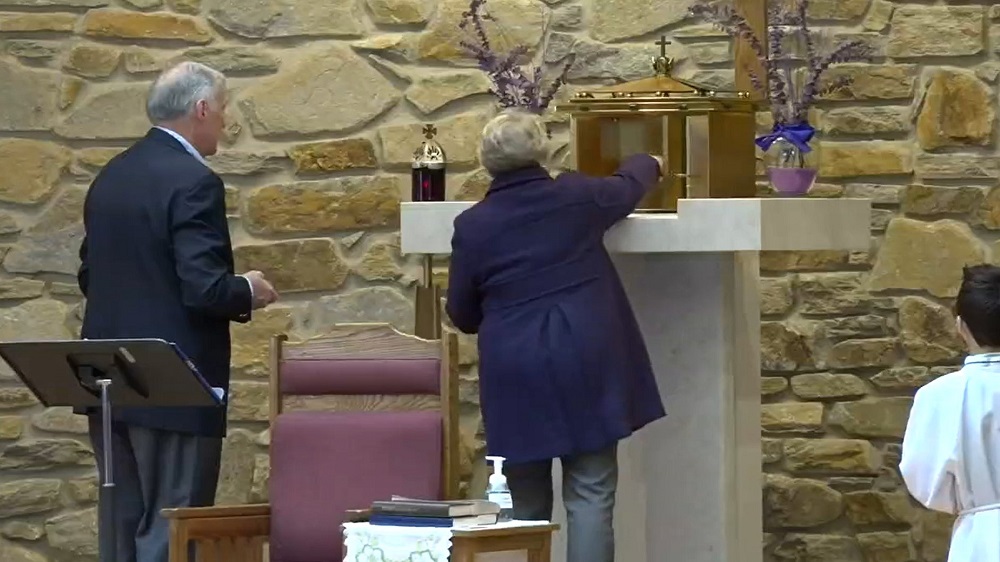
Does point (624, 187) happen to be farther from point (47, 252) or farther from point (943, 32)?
point (47, 252)

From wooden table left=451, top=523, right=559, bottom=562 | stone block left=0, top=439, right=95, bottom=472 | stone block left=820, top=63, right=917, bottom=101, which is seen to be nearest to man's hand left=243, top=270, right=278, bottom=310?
wooden table left=451, top=523, right=559, bottom=562

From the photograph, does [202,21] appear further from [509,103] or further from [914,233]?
[914,233]

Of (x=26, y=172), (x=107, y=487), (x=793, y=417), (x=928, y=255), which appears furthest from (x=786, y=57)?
(x=26, y=172)

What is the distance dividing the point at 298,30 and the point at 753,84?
144 centimetres

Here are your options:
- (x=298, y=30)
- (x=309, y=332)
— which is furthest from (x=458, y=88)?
A: (x=309, y=332)

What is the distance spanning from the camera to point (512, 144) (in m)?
3.92

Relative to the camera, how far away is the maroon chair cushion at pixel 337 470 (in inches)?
159

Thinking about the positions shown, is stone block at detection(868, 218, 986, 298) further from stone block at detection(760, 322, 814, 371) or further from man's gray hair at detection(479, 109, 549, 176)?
man's gray hair at detection(479, 109, 549, 176)

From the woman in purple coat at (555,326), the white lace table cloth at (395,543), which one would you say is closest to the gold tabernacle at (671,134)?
the woman in purple coat at (555,326)

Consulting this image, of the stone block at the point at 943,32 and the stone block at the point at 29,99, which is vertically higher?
the stone block at the point at 943,32

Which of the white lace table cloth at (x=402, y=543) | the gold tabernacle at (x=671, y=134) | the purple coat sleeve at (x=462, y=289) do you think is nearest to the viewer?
the white lace table cloth at (x=402, y=543)

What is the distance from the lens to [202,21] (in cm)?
524

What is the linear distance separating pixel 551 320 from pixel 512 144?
0.41 m

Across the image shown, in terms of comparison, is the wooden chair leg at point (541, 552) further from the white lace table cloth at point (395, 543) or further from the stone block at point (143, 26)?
the stone block at point (143, 26)
